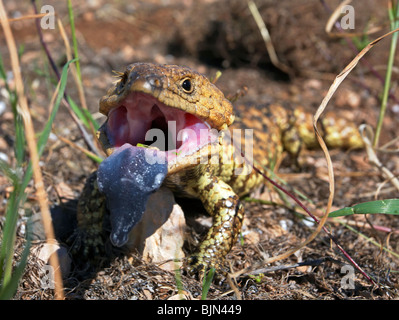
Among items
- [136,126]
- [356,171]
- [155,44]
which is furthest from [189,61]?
[136,126]

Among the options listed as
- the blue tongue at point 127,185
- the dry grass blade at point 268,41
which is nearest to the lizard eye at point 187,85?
the blue tongue at point 127,185

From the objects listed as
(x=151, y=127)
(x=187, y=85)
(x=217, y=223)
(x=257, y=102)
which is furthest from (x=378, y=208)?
(x=257, y=102)

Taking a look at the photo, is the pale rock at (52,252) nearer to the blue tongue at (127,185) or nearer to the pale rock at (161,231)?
the pale rock at (161,231)

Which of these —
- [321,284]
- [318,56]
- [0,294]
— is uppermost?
[318,56]

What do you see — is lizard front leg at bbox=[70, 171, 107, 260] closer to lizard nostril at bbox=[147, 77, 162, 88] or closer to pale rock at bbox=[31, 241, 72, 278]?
pale rock at bbox=[31, 241, 72, 278]

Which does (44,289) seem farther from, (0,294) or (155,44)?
(155,44)

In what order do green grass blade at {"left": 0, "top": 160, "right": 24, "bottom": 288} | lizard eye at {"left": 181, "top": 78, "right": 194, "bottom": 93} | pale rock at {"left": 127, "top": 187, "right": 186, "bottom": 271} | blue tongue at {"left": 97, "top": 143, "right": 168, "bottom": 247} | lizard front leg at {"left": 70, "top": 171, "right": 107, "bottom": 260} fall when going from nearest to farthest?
green grass blade at {"left": 0, "top": 160, "right": 24, "bottom": 288} < blue tongue at {"left": 97, "top": 143, "right": 168, "bottom": 247} < lizard eye at {"left": 181, "top": 78, "right": 194, "bottom": 93} < pale rock at {"left": 127, "top": 187, "right": 186, "bottom": 271} < lizard front leg at {"left": 70, "top": 171, "right": 107, "bottom": 260}

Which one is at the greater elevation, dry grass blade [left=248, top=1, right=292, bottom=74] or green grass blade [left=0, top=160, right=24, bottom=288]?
dry grass blade [left=248, top=1, right=292, bottom=74]

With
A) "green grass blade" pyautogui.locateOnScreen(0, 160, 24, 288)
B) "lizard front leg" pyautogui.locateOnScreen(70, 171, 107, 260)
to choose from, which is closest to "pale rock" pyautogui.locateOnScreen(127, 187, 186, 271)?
"lizard front leg" pyautogui.locateOnScreen(70, 171, 107, 260)
